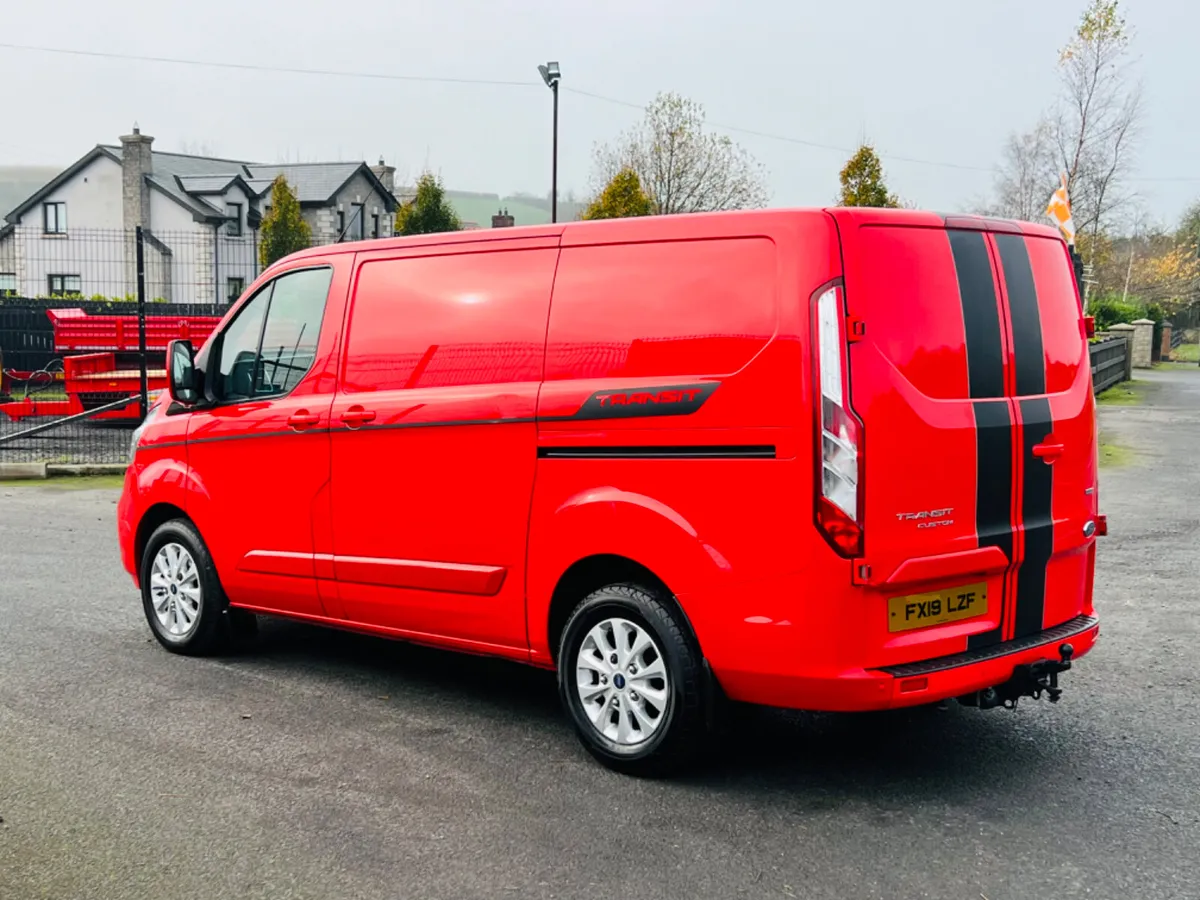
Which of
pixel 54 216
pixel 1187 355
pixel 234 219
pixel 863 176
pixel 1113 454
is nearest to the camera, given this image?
pixel 1113 454

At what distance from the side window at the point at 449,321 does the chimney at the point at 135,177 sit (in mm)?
55818

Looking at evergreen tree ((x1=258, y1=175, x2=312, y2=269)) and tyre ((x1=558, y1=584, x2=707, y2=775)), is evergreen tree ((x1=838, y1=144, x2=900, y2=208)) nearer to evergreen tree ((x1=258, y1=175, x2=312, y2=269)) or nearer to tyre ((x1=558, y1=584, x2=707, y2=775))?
evergreen tree ((x1=258, y1=175, x2=312, y2=269))

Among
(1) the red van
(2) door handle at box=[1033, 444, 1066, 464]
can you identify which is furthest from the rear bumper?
(2) door handle at box=[1033, 444, 1066, 464]

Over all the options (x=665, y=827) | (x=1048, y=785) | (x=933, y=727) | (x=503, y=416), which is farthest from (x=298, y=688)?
(x=1048, y=785)

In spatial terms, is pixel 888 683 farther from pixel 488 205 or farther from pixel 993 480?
pixel 488 205

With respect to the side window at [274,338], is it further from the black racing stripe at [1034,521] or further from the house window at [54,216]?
the house window at [54,216]

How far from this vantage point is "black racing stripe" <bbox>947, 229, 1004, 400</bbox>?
14.9 feet

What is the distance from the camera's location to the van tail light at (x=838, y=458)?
13.8ft

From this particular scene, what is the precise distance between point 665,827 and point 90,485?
11441 mm

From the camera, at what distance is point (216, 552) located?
6.53m

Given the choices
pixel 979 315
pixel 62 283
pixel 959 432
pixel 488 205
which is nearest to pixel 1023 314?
pixel 979 315

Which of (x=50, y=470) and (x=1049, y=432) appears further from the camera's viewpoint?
(x=50, y=470)

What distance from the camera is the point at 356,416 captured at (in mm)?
5668

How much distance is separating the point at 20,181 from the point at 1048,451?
133m
